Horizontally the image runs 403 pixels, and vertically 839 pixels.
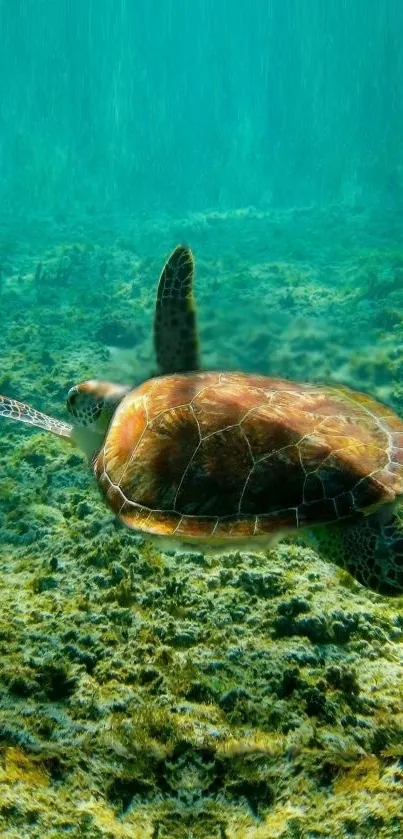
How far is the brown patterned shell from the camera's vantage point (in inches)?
88.5

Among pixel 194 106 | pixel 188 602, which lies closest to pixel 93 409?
pixel 188 602

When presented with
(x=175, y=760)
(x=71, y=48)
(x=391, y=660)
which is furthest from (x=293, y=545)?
(x=71, y=48)

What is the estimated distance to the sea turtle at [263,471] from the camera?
2.23 m

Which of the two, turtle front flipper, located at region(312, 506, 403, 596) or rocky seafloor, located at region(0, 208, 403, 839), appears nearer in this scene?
rocky seafloor, located at region(0, 208, 403, 839)

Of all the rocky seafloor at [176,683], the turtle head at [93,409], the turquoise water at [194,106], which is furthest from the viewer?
the turquoise water at [194,106]

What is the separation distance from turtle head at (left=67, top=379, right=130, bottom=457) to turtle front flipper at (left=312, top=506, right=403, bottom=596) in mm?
1800

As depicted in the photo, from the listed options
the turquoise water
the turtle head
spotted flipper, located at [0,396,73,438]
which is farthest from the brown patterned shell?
the turquoise water

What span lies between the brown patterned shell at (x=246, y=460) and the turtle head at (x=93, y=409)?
602 mm

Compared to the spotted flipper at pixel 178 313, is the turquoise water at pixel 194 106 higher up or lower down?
higher up

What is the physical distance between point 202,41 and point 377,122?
67373 mm

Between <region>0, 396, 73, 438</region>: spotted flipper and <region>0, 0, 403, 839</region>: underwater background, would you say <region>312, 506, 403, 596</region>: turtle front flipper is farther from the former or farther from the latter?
<region>0, 396, 73, 438</region>: spotted flipper

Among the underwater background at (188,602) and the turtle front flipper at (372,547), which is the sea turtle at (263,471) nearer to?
the turtle front flipper at (372,547)

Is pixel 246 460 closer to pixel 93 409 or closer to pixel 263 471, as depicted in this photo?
pixel 263 471

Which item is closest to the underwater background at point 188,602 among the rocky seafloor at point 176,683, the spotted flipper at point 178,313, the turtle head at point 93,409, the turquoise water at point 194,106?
the rocky seafloor at point 176,683
